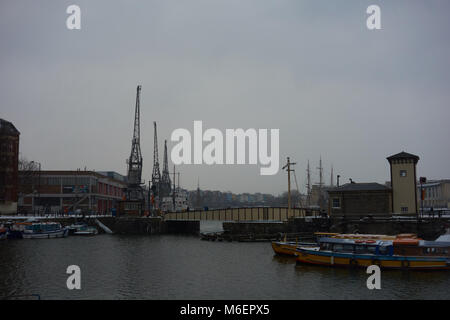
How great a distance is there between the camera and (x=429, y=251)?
38781mm

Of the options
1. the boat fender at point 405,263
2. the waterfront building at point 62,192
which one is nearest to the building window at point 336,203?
the boat fender at point 405,263

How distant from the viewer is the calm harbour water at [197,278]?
30.3m

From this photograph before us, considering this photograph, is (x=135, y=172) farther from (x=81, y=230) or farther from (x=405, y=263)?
(x=405, y=263)

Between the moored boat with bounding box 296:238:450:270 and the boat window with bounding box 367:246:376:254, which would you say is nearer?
the moored boat with bounding box 296:238:450:270

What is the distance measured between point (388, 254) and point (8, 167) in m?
92.3

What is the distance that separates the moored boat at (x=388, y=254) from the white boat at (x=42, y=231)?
173ft

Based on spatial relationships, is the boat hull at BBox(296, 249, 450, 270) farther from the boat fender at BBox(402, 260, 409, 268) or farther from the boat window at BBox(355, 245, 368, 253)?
the boat window at BBox(355, 245, 368, 253)

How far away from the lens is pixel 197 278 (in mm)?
36312

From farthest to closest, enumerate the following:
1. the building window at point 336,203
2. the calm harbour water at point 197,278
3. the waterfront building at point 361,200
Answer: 1. the building window at point 336,203
2. the waterfront building at point 361,200
3. the calm harbour water at point 197,278

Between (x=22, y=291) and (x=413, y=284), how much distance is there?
30.6m

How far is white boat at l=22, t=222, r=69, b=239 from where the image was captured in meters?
72.6

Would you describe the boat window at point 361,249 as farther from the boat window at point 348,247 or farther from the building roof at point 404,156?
the building roof at point 404,156

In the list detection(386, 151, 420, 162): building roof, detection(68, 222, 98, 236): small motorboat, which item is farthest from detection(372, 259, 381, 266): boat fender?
detection(68, 222, 98, 236): small motorboat

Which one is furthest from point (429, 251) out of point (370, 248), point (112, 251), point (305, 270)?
point (112, 251)
